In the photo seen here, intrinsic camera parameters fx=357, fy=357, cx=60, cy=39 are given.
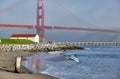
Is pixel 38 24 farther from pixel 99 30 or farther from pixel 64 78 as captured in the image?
pixel 64 78

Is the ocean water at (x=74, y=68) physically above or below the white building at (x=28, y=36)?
below

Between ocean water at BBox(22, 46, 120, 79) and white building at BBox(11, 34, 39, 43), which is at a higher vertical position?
white building at BBox(11, 34, 39, 43)

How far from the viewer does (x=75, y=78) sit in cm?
→ 1432

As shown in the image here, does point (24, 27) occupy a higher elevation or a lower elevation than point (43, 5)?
lower

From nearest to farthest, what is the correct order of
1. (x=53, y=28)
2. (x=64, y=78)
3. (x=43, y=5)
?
(x=64, y=78) < (x=53, y=28) < (x=43, y=5)

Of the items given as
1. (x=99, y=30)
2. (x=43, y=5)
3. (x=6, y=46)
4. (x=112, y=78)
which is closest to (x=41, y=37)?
(x=43, y=5)

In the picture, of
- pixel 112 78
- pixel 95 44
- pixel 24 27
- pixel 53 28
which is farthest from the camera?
pixel 95 44

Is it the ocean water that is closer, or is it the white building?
the ocean water

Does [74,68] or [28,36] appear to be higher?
[28,36]

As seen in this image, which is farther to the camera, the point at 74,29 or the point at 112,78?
the point at 74,29

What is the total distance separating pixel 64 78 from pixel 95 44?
116015 millimetres

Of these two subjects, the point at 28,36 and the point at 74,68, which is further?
the point at 28,36

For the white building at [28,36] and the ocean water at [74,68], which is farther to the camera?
the white building at [28,36]

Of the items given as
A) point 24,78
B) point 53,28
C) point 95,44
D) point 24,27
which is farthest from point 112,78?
point 95,44
